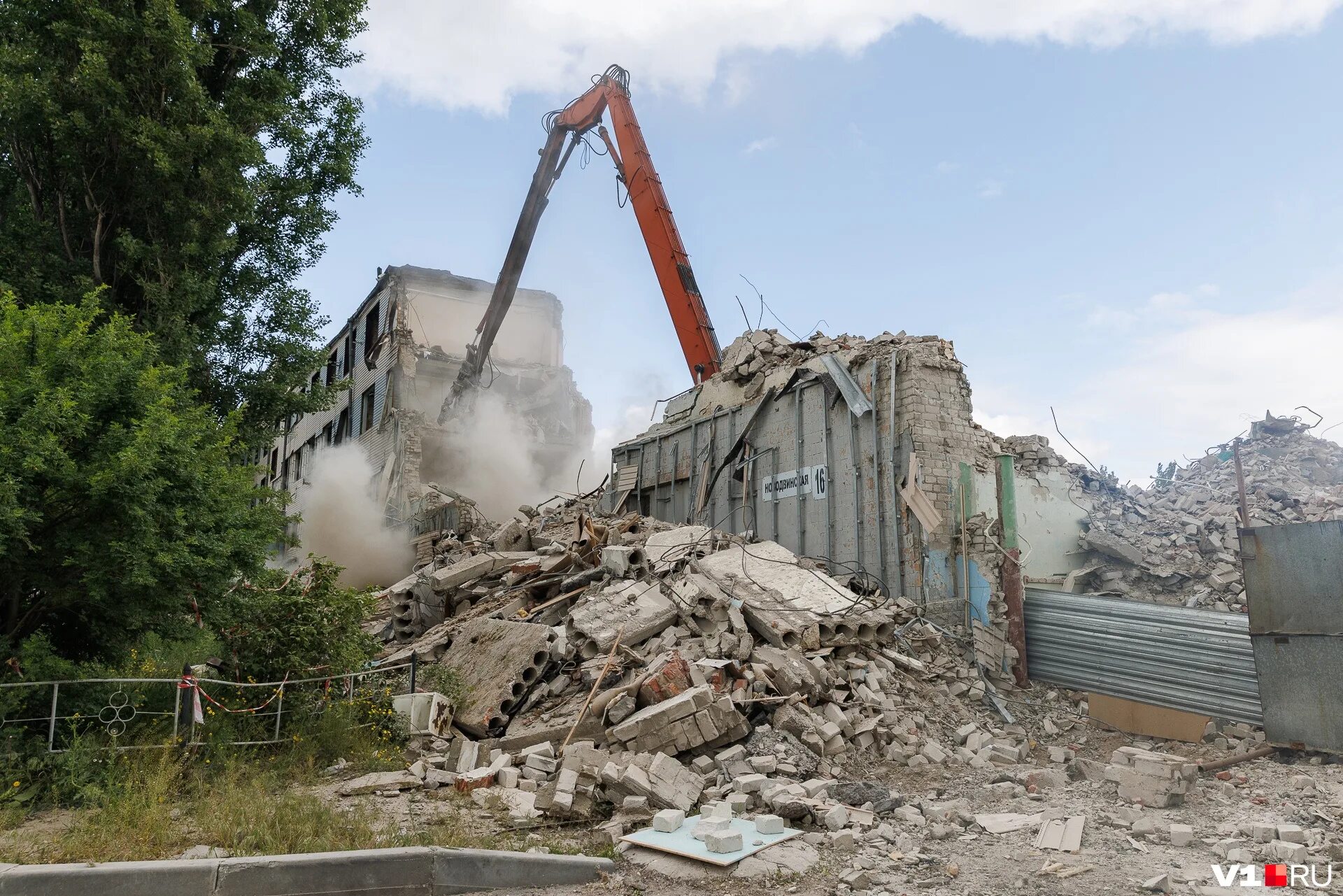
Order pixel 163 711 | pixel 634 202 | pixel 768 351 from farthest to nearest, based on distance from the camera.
→ pixel 634 202 < pixel 768 351 < pixel 163 711

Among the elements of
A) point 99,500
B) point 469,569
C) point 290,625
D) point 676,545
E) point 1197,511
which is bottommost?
point 290,625

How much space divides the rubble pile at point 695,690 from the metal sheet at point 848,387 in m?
2.18

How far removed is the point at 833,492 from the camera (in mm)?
12000

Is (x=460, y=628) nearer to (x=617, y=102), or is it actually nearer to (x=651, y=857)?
(x=651, y=857)

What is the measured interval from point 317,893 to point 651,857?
1.93m

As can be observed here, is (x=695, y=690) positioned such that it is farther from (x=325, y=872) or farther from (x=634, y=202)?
(x=634, y=202)

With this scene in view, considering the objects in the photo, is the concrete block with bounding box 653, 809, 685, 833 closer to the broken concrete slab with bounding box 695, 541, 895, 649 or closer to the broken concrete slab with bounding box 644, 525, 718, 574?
the broken concrete slab with bounding box 695, 541, 895, 649

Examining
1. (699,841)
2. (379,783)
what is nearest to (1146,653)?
(699,841)

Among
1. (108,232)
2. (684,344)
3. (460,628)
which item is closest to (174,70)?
(108,232)

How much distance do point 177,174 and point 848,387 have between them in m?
9.16

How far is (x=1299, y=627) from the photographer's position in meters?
7.74

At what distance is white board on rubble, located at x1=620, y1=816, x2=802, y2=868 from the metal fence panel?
513 cm

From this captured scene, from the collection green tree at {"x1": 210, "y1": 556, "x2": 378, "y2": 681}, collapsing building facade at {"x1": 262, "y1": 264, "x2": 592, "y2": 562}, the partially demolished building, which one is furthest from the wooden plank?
collapsing building facade at {"x1": 262, "y1": 264, "x2": 592, "y2": 562}

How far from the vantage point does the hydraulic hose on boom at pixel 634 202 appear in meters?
16.1
